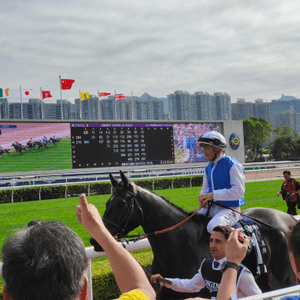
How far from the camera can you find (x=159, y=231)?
92.1 inches

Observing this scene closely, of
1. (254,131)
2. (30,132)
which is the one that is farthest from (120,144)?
(254,131)

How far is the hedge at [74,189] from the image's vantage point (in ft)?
37.4

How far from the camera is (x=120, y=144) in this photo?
14.3 metres

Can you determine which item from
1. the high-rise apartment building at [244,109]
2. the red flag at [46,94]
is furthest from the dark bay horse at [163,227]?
the high-rise apartment building at [244,109]

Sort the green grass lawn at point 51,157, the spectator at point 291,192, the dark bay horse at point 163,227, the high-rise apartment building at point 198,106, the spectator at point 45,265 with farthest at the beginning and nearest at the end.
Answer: the high-rise apartment building at point 198,106 < the green grass lawn at point 51,157 < the spectator at point 291,192 < the dark bay horse at point 163,227 < the spectator at point 45,265

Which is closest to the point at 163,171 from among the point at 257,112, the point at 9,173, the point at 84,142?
the point at 84,142

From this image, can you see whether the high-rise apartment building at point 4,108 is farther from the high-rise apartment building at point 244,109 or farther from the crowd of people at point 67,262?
the high-rise apartment building at point 244,109

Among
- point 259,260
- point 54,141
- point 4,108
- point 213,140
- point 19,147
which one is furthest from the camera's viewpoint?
point 4,108

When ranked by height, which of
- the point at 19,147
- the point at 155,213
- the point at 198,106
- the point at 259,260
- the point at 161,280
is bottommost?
the point at 259,260

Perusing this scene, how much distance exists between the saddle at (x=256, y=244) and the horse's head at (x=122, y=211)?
80 centimetres

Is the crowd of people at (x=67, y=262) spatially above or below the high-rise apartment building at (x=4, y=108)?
below

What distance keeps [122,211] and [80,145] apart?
11573 millimetres

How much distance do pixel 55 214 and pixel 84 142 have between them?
20.7 ft

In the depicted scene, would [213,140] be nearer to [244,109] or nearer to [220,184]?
[220,184]
